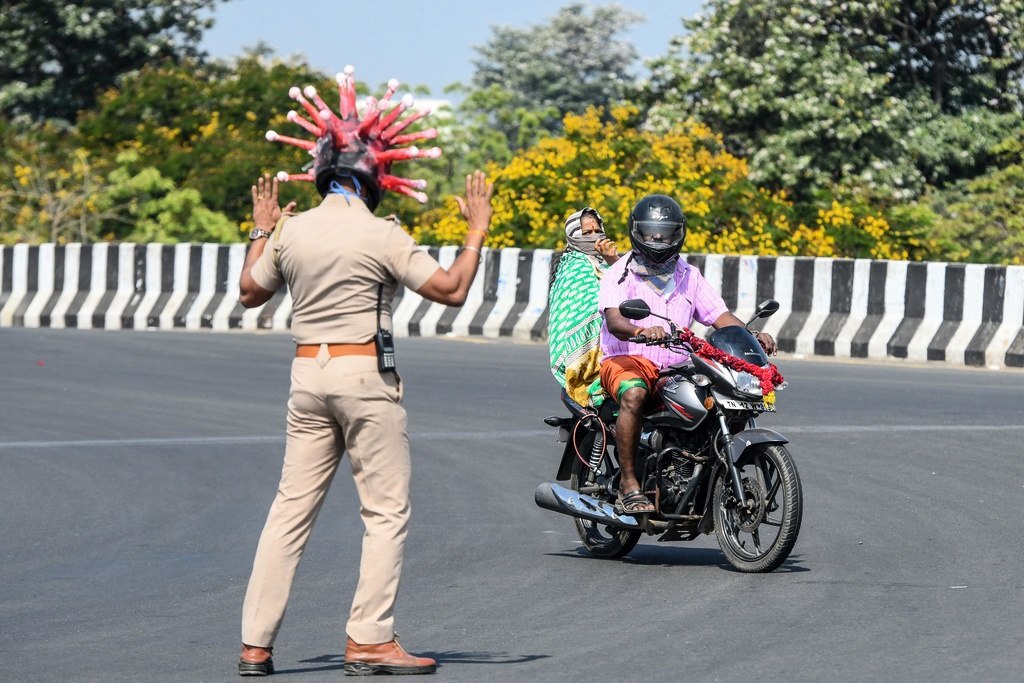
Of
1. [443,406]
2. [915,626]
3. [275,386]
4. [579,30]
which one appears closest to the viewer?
[915,626]

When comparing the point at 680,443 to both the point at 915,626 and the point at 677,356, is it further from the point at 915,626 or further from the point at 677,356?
the point at 915,626

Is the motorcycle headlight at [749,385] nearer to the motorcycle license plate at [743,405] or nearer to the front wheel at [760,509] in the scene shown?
the motorcycle license plate at [743,405]

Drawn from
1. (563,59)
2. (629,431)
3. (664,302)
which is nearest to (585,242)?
(664,302)

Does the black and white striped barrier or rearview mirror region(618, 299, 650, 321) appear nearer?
rearview mirror region(618, 299, 650, 321)

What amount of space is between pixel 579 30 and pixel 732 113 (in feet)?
200

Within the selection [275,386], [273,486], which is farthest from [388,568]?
[275,386]

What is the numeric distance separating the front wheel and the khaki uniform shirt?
8.75 ft

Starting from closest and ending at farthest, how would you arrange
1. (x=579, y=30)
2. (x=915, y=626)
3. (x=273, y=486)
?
(x=915, y=626)
(x=273, y=486)
(x=579, y=30)

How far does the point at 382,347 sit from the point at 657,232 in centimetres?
306

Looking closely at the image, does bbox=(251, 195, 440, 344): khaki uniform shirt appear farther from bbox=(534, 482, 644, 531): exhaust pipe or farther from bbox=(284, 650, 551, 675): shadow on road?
bbox=(534, 482, 644, 531): exhaust pipe

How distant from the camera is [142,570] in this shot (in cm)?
930

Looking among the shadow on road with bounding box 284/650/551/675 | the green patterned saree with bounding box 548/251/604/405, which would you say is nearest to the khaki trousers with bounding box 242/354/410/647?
the shadow on road with bounding box 284/650/551/675

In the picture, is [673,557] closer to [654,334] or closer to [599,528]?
[599,528]

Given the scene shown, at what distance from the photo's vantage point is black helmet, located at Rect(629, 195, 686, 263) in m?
9.46
